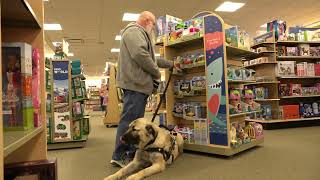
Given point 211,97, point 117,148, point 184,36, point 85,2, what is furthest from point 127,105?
point 85,2

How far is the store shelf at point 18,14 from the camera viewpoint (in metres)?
0.91

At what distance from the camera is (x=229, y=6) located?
765cm

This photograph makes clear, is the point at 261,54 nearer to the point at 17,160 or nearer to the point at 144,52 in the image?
the point at 144,52

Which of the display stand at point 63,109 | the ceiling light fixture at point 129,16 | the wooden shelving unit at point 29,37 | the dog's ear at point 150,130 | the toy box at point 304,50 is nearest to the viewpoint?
the wooden shelving unit at point 29,37

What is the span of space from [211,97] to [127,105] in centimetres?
108

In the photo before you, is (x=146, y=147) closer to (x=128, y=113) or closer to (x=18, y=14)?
(x=128, y=113)

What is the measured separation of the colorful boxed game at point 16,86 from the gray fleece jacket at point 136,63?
189 centimetres

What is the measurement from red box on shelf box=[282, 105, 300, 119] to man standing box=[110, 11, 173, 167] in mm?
4007

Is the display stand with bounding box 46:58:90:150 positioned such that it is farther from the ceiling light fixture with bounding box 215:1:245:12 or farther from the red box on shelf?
the ceiling light fixture with bounding box 215:1:245:12

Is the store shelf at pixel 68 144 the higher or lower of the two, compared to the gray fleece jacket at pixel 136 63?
lower

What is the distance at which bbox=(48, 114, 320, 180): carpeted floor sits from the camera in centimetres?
253

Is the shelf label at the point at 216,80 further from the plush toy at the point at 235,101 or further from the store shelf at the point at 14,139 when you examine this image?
the store shelf at the point at 14,139

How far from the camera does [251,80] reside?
12.6 feet

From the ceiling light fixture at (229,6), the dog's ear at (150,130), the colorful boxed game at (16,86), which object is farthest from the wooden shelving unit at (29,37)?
the ceiling light fixture at (229,6)
